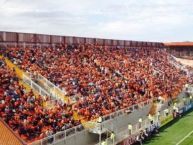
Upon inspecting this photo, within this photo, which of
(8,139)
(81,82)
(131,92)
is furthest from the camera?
(131,92)

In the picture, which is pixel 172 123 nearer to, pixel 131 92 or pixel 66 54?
pixel 131 92

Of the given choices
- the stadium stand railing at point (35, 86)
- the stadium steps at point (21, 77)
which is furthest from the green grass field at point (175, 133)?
the stadium stand railing at point (35, 86)

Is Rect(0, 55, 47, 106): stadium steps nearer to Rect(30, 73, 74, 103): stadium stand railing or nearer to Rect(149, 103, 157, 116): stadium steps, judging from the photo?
Rect(30, 73, 74, 103): stadium stand railing

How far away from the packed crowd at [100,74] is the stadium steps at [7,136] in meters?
6.58

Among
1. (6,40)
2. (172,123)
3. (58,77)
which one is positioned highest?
(6,40)

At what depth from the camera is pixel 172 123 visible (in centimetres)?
3634

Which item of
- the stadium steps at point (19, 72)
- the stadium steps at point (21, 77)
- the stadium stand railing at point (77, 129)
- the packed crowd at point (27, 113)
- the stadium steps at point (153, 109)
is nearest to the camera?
the stadium stand railing at point (77, 129)

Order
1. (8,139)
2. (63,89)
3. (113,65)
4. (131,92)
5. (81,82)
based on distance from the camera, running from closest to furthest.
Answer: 1. (8,139)
2. (63,89)
3. (81,82)
4. (131,92)
5. (113,65)

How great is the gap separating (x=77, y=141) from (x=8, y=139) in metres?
4.39

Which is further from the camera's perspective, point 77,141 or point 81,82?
point 81,82

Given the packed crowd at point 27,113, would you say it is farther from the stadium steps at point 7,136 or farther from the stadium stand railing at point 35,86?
the stadium stand railing at point 35,86

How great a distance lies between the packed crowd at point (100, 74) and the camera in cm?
2983

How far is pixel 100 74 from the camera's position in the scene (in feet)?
120

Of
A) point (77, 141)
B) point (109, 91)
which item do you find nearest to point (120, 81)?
point (109, 91)
